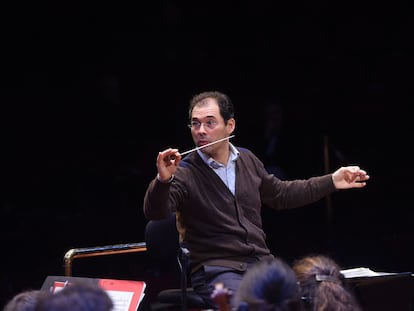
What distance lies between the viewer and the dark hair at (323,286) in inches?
92.4

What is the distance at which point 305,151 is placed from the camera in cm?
571

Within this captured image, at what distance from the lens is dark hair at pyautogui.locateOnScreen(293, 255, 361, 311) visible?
7.70ft

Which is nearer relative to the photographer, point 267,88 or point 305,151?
point 305,151

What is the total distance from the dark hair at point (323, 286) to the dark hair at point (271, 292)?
11.7 inches

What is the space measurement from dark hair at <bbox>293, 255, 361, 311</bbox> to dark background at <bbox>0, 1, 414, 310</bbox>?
8.57 feet

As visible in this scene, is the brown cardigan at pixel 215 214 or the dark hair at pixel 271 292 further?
the brown cardigan at pixel 215 214

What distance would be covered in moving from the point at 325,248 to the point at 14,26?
124 inches

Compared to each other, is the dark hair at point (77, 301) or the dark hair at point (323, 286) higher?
the dark hair at point (77, 301)

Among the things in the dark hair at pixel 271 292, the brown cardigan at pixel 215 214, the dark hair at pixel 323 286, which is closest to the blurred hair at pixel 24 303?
the dark hair at pixel 271 292

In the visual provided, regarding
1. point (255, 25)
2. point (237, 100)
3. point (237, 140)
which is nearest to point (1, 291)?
point (237, 140)

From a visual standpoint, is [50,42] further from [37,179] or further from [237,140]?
[237,140]

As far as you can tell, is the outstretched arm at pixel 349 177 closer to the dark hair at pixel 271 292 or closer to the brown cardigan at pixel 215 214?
the brown cardigan at pixel 215 214

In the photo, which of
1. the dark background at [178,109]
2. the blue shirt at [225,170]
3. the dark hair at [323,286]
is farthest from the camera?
the dark background at [178,109]

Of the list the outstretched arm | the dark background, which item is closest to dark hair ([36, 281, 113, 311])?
the outstretched arm
